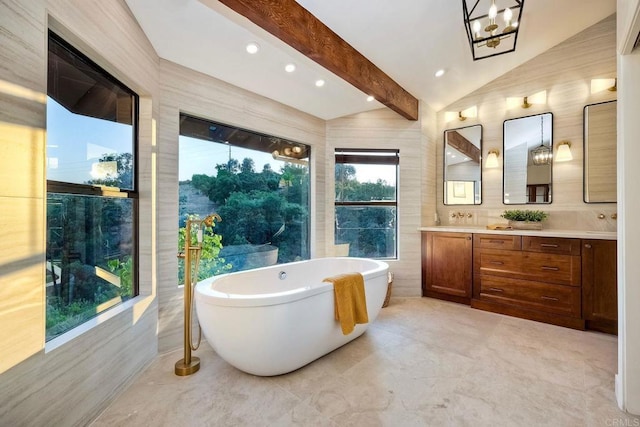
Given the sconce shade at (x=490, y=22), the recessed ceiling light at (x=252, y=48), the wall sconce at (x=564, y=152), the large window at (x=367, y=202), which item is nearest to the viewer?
the sconce shade at (x=490, y=22)

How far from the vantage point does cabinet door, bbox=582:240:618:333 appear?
9.06 feet

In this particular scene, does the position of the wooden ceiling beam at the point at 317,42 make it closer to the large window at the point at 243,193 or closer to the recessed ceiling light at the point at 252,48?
the recessed ceiling light at the point at 252,48

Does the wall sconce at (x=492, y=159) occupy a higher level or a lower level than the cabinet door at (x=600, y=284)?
higher

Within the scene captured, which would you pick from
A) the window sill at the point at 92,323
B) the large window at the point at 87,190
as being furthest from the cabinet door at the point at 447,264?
the large window at the point at 87,190

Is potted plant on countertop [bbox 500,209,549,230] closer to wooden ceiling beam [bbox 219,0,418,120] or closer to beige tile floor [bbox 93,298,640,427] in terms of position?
beige tile floor [bbox 93,298,640,427]

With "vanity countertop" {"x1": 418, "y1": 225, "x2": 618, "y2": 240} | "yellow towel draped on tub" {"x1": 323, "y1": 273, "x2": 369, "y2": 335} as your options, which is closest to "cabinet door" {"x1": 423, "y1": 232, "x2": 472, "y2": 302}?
"vanity countertop" {"x1": 418, "y1": 225, "x2": 618, "y2": 240}

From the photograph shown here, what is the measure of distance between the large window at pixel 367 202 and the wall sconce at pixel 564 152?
1.86 metres

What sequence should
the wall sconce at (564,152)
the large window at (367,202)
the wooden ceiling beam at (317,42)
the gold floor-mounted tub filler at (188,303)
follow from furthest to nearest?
the large window at (367,202)
the wall sconce at (564,152)
the gold floor-mounted tub filler at (188,303)
the wooden ceiling beam at (317,42)

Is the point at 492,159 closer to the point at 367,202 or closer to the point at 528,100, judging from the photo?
the point at 528,100

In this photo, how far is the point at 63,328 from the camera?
1625mm

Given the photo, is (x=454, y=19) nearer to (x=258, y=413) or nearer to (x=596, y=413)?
(x=596, y=413)

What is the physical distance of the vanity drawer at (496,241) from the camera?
129 inches

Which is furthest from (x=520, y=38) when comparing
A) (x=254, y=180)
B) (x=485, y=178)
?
(x=254, y=180)

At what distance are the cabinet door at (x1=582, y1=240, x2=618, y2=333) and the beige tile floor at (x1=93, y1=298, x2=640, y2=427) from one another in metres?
0.17
